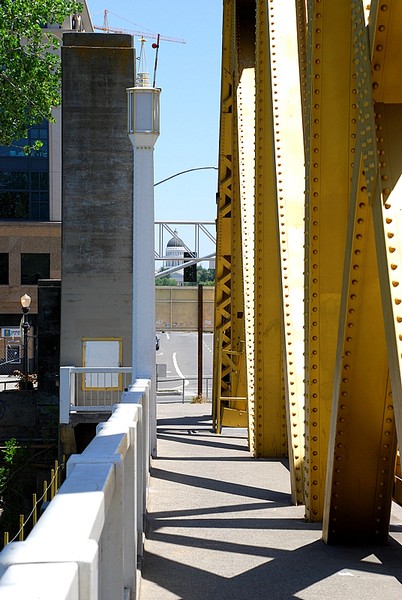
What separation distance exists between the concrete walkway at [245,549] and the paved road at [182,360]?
864 inches

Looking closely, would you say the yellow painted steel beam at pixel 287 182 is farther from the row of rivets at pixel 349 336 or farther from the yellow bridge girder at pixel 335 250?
the row of rivets at pixel 349 336

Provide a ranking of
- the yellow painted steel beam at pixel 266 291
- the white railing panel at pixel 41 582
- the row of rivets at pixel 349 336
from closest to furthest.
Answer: the white railing panel at pixel 41 582, the row of rivets at pixel 349 336, the yellow painted steel beam at pixel 266 291

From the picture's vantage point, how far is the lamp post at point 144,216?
→ 12.7 metres

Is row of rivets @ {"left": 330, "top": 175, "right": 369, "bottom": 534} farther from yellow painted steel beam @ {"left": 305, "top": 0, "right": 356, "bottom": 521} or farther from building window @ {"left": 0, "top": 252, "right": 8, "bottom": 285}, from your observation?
building window @ {"left": 0, "top": 252, "right": 8, "bottom": 285}

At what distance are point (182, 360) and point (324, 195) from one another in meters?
51.0

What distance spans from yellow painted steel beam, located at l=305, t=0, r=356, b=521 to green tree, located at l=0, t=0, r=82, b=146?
24.0m

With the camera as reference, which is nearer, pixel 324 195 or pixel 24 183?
pixel 324 195

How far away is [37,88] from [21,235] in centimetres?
2626

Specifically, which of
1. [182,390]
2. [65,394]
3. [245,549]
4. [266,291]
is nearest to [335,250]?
[245,549]

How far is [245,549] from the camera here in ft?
23.5

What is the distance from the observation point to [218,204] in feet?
61.7

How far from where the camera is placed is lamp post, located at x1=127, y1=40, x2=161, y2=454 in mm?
12656

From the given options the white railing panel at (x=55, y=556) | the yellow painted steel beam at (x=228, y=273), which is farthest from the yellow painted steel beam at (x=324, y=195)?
the yellow painted steel beam at (x=228, y=273)

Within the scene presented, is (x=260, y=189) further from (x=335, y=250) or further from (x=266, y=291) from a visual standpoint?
(x=335, y=250)
